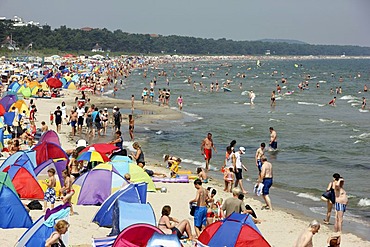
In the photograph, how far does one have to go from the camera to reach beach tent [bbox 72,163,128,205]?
13172mm

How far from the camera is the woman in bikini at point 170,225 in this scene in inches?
388

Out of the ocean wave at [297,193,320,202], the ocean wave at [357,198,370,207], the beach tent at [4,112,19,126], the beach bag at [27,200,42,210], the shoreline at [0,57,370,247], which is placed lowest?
the ocean wave at [297,193,320,202]

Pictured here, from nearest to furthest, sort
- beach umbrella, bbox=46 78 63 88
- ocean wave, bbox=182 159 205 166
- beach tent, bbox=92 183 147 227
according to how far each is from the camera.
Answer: beach tent, bbox=92 183 147 227 → ocean wave, bbox=182 159 205 166 → beach umbrella, bbox=46 78 63 88

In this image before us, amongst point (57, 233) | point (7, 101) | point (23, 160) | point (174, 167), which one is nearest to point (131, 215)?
point (57, 233)

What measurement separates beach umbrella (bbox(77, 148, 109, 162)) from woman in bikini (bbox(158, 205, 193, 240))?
495 centimetres

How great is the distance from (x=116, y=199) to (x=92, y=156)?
3855mm

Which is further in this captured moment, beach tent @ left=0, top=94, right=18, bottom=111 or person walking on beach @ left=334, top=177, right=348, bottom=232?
beach tent @ left=0, top=94, right=18, bottom=111

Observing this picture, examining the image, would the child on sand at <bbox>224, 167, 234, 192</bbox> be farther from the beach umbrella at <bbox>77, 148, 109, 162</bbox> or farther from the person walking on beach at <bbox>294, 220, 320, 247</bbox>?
the person walking on beach at <bbox>294, 220, 320, 247</bbox>

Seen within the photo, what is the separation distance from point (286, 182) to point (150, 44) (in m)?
182

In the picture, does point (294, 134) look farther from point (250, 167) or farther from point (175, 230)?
point (175, 230)

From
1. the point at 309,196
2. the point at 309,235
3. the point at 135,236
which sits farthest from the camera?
the point at 309,196

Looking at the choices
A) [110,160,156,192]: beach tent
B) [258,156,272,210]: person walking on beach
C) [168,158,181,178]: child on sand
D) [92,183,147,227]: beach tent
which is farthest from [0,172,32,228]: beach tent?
[168,158,181,178]: child on sand

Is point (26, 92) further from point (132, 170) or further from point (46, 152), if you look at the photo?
point (132, 170)

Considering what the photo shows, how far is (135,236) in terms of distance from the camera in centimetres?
879
